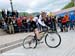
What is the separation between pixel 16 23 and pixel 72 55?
45.3 feet

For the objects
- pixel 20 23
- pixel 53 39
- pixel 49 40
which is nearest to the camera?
pixel 53 39

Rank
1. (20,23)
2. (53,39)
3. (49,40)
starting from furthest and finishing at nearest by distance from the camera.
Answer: (20,23) < (49,40) < (53,39)

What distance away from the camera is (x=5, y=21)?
70.9 feet

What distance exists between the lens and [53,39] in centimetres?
1126

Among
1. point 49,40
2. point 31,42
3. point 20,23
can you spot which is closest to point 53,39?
point 49,40

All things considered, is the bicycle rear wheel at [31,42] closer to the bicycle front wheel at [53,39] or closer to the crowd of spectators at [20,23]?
the bicycle front wheel at [53,39]

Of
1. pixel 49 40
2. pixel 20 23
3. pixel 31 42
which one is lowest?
pixel 20 23

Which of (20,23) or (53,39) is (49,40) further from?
(20,23)

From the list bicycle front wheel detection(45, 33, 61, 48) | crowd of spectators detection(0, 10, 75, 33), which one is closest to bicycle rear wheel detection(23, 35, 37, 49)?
bicycle front wheel detection(45, 33, 61, 48)

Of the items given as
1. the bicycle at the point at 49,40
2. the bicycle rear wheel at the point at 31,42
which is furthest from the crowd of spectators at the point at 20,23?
the bicycle at the point at 49,40

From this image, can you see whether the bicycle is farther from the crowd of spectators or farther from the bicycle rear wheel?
the crowd of spectators

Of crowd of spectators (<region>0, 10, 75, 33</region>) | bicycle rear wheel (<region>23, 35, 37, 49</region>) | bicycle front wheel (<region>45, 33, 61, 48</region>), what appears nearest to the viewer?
bicycle front wheel (<region>45, 33, 61, 48</region>)

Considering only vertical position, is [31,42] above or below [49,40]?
below

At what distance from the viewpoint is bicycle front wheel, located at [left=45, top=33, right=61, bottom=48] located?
11180mm
